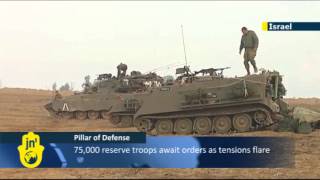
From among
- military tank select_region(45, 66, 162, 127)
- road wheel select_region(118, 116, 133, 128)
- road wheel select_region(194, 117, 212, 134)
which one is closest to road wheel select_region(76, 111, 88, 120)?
military tank select_region(45, 66, 162, 127)

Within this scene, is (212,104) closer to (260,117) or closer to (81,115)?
(260,117)

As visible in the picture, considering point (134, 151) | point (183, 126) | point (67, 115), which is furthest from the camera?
point (67, 115)

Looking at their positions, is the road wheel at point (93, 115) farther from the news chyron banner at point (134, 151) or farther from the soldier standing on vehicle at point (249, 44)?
the news chyron banner at point (134, 151)

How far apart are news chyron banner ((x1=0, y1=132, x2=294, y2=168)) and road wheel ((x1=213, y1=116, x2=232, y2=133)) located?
8728 millimetres

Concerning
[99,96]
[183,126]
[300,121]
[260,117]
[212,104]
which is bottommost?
[183,126]

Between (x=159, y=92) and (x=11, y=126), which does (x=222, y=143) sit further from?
(x=11, y=126)

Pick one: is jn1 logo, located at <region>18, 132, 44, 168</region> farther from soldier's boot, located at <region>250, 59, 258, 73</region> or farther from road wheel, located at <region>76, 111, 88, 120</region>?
road wheel, located at <region>76, 111, 88, 120</region>

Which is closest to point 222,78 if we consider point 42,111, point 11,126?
point 11,126

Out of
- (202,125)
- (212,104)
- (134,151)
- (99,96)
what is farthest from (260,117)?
(99,96)

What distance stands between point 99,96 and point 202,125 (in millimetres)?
11292

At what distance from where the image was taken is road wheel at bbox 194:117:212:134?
17.9 m

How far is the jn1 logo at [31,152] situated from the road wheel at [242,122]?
1004 centimetres

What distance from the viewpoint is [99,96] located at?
28.0m

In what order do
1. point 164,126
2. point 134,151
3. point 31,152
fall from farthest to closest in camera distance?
point 164,126 → point 134,151 → point 31,152
